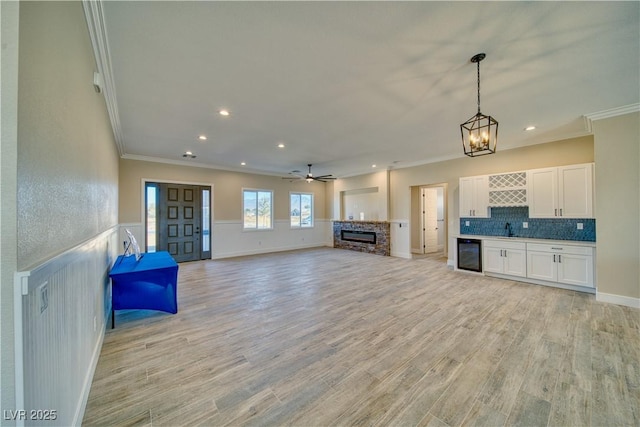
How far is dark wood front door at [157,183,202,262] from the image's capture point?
6.62 m

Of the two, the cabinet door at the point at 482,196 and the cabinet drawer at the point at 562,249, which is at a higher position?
the cabinet door at the point at 482,196

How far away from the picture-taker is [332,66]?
246 cm

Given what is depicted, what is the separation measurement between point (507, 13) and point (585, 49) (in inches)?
43.7

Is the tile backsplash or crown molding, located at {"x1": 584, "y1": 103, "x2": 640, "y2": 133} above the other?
crown molding, located at {"x1": 584, "y1": 103, "x2": 640, "y2": 133}

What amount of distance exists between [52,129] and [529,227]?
6932 mm

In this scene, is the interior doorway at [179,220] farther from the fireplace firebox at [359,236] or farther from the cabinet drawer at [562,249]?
the cabinet drawer at [562,249]

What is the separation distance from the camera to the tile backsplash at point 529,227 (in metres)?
4.47

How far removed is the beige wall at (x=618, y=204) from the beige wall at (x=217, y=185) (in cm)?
775

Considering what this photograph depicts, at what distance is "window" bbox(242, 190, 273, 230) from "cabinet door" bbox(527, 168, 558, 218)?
7.13 meters

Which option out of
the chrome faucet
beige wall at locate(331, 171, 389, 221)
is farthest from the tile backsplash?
beige wall at locate(331, 171, 389, 221)

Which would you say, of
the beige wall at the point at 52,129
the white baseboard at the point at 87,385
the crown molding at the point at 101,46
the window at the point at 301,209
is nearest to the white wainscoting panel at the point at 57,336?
the white baseboard at the point at 87,385

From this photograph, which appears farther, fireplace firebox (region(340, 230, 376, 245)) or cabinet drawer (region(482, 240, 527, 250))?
fireplace firebox (region(340, 230, 376, 245))

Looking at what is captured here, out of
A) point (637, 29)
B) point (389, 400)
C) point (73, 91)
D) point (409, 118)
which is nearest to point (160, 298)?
point (73, 91)

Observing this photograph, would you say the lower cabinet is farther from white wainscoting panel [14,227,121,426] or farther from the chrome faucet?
white wainscoting panel [14,227,121,426]
